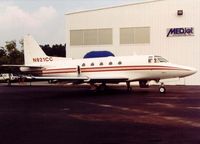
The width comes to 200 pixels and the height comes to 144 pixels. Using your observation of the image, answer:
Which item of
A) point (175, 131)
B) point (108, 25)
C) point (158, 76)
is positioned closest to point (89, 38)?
point (108, 25)

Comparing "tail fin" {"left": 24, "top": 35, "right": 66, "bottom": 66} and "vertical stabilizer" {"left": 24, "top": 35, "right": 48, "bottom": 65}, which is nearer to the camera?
"tail fin" {"left": 24, "top": 35, "right": 66, "bottom": 66}

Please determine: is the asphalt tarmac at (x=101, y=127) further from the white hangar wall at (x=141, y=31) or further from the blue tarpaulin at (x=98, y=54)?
the blue tarpaulin at (x=98, y=54)

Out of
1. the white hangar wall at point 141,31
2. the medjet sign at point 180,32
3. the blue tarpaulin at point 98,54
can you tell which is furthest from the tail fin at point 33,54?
the medjet sign at point 180,32

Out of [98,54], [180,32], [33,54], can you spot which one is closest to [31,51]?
[33,54]

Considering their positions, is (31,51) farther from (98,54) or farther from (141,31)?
(141,31)

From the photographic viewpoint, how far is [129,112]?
1723 centimetres

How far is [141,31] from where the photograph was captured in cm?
4947

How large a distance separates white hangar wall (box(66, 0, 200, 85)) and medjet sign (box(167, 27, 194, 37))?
0.37 ft

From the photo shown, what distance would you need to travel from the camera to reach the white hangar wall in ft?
155

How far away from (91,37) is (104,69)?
20518mm

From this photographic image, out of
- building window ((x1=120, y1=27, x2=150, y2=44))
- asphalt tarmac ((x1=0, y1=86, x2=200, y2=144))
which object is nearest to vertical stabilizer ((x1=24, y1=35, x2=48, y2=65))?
building window ((x1=120, y1=27, x2=150, y2=44))

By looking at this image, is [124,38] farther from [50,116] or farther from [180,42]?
[50,116]

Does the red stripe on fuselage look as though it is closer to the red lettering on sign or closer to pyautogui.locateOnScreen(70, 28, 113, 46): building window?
the red lettering on sign

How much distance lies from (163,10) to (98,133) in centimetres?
3850
